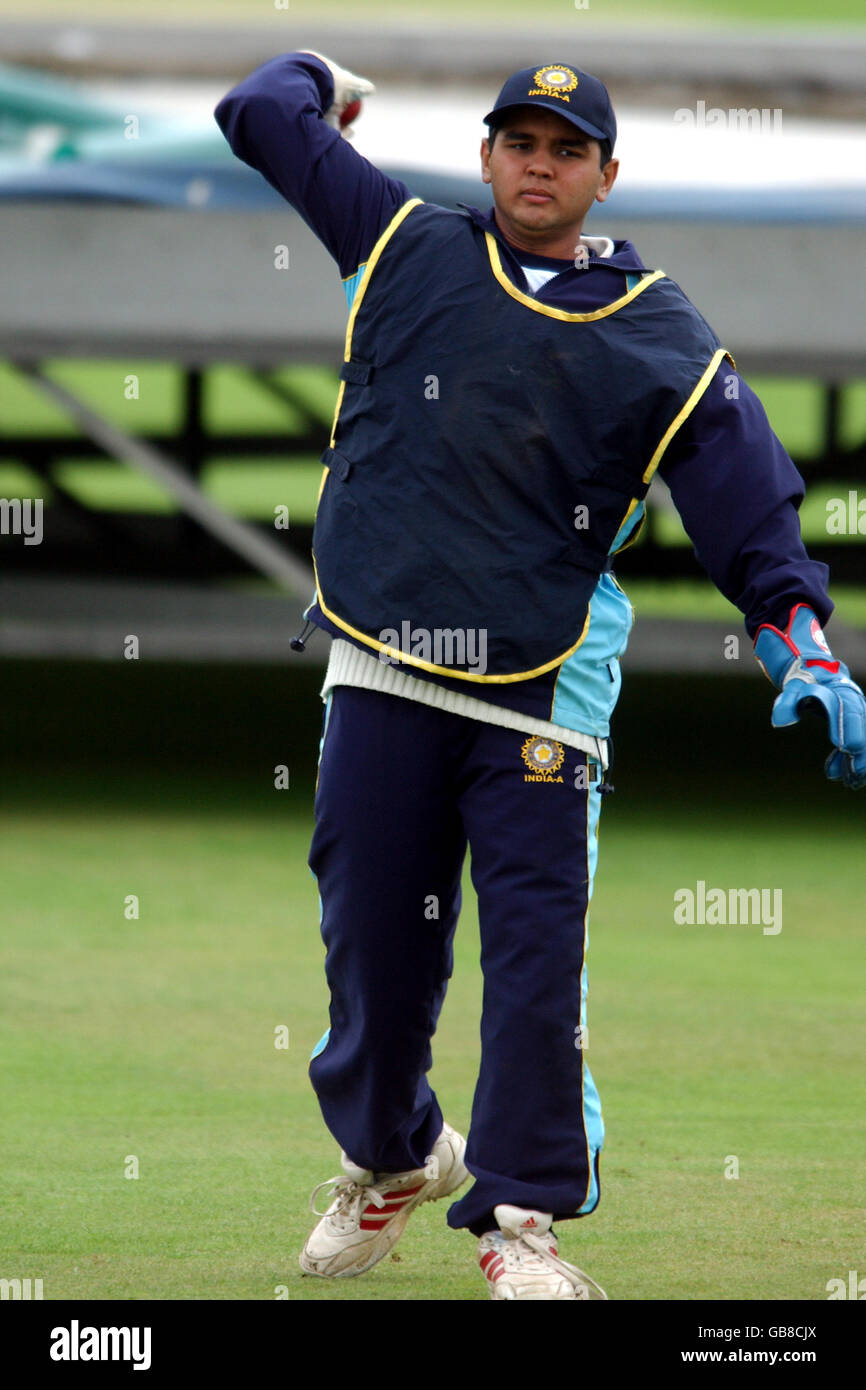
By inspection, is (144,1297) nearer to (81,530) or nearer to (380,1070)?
(380,1070)

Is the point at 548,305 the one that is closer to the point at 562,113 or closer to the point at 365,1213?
the point at 562,113

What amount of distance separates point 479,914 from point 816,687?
0.62 m

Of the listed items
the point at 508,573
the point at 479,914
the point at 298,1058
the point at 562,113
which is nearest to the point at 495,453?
the point at 508,573

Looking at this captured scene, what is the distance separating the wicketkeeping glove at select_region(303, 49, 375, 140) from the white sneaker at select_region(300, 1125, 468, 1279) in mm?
1765

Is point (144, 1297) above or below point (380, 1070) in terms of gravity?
below

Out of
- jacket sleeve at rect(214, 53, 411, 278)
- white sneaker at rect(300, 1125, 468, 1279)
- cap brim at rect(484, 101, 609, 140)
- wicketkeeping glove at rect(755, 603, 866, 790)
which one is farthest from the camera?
white sneaker at rect(300, 1125, 468, 1279)

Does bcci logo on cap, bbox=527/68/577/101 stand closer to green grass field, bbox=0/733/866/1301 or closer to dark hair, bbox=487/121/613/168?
dark hair, bbox=487/121/613/168

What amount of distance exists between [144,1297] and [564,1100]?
→ 728mm

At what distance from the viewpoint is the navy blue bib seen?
3061mm

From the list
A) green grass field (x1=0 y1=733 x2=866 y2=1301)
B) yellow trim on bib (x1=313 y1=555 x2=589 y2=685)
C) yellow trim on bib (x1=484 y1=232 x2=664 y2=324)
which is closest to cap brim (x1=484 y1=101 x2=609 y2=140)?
yellow trim on bib (x1=484 y1=232 x2=664 y2=324)

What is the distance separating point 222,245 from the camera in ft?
A: 23.9

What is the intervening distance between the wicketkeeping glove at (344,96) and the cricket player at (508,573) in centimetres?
21

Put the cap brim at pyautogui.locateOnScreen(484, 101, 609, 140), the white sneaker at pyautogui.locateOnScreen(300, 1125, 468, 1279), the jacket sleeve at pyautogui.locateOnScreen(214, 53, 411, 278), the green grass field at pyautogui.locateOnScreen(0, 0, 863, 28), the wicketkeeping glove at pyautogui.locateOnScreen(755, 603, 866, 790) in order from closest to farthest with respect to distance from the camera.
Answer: the wicketkeeping glove at pyautogui.locateOnScreen(755, 603, 866, 790) → the cap brim at pyautogui.locateOnScreen(484, 101, 609, 140) → the jacket sleeve at pyautogui.locateOnScreen(214, 53, 411, 278) → the white sneaker at pyautogui.locateOnScreen(300, 1125, 468, 1279) → the green grass field at pyautogui.locateOnScreen(0, 0, 863, 28)
